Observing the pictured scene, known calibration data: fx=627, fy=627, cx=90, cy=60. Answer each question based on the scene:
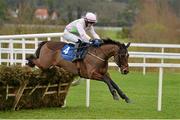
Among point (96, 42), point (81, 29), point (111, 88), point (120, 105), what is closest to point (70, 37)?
point (81, 29)

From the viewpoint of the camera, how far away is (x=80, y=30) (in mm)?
11164

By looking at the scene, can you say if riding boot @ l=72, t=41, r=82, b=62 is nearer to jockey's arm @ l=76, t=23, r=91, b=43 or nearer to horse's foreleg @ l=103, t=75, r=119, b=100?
jockey's arm @ l=76, t=23, r=91, b=43

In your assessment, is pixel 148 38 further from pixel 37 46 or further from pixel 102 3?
pixel 102 3

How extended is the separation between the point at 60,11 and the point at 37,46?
48.2 metres

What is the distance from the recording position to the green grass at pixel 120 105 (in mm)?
10688

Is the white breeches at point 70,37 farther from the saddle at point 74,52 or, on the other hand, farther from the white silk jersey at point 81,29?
the saddle at point 74,52

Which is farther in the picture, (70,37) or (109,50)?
(70,37)

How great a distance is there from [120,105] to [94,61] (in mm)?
2014

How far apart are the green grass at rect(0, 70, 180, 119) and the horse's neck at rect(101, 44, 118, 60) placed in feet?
3.38

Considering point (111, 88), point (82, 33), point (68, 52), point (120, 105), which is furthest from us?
→ point (120, 105)

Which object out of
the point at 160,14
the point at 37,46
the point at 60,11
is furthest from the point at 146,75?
the point at 60,11

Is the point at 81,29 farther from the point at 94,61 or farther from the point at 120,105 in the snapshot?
the point at 120,105

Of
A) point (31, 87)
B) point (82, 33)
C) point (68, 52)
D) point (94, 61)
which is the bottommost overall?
point (31, 87)

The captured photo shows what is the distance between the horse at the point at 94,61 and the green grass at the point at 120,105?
0.58 metres
